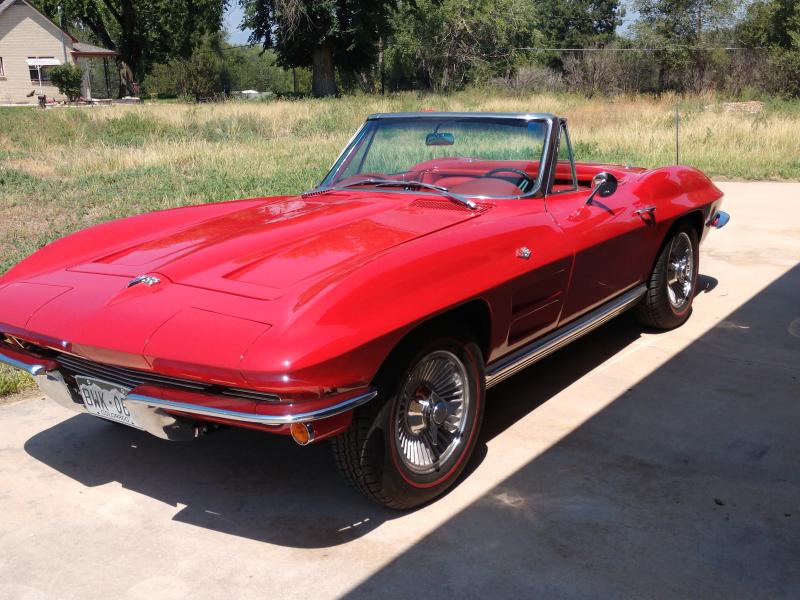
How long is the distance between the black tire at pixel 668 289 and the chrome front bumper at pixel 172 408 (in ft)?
9.13

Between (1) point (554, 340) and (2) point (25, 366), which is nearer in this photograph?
(2) point (25, 366)

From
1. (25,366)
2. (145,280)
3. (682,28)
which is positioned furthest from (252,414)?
(682,28)

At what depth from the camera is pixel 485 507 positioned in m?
3.19

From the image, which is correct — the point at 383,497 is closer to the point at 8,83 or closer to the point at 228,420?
the point at 228,420

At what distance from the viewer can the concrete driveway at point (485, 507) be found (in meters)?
2.74

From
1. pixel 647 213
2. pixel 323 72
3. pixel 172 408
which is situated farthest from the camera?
pixel 323 72

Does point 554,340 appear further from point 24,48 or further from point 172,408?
point 24,48

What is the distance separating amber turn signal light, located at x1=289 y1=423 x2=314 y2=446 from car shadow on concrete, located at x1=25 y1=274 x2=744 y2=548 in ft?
1.77

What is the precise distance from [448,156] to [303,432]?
219 cm

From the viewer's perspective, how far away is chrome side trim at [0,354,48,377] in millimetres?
3098

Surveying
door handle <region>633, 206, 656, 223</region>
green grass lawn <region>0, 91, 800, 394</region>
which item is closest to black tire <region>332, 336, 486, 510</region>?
door handle <region>633, 206, 656, 223</region>

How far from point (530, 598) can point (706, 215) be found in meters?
3.58

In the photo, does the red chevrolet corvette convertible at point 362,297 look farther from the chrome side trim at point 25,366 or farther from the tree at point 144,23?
the tree at point 144,23

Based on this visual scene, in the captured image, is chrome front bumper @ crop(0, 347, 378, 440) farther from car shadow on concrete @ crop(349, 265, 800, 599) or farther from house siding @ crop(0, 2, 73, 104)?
house siding @ crop(0, 2, 73, 104)
